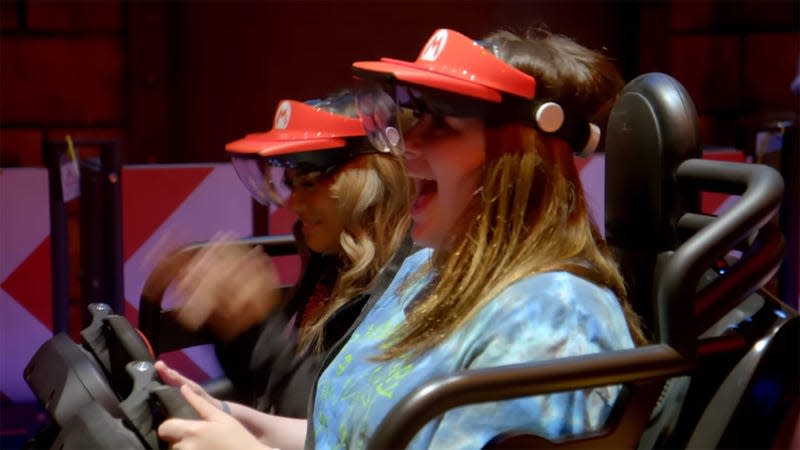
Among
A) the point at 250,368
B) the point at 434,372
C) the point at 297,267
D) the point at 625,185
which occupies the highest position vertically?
the point at 625,185

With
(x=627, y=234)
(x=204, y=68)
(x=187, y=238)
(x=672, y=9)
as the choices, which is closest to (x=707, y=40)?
(x=672, y=9)

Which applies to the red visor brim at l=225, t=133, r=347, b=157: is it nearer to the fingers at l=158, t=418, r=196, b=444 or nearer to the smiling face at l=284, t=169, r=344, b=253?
the smiling face at l=284, t=169, r=344, b=253

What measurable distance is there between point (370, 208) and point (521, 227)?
734mm

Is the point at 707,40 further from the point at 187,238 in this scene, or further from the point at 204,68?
the point at 187,238

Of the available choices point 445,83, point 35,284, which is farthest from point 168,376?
point 35,284

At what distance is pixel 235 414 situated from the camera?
1729 mm

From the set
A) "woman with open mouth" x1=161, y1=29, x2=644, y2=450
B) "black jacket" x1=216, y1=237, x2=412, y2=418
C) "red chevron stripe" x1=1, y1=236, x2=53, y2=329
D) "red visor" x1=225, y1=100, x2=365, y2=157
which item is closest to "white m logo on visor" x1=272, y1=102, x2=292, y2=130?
"red visor" x1=225, y1=100, x2=365, y2=157

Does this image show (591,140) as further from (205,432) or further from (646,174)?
(205,432)

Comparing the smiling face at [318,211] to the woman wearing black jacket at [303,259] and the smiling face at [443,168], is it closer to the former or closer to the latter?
the woman wearing black jacket at [303,259]

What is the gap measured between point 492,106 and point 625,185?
27cm

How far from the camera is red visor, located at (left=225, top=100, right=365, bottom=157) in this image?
2018 mm

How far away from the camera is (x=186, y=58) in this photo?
445 centimetres

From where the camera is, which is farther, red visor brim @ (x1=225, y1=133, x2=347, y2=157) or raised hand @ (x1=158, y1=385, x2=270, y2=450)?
red visor brim @ (x1=225, y1=133, x2=347, y2=157)

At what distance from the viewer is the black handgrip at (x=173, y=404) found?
4.27 ft
